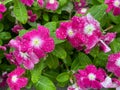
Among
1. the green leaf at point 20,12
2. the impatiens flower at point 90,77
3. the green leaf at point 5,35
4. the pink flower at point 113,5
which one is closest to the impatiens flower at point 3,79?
the green leaf at point 5,35

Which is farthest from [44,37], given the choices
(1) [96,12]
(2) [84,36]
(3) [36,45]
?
(1) [96,12]

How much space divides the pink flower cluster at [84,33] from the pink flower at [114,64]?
0.04 meters

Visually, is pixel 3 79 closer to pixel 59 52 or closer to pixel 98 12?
pixel 59 52

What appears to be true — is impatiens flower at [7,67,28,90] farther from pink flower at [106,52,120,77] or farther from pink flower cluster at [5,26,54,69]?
pink flower at [106,52,120,77]

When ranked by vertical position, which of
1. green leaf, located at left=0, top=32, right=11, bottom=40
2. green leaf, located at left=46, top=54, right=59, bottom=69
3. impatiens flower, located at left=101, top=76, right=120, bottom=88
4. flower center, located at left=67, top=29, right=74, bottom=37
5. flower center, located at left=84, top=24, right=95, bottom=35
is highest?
flower center, located at left=84, top=24, right=95, bottom=35

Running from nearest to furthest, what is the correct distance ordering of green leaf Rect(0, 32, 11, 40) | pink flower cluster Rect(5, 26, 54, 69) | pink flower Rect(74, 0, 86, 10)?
pink flower cluster Rect(5, 26, 54, 69), green leaf Rect(0, 32, 11, 40), pink flower Rect(74, 0, 86, 10)

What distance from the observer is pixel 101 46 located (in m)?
1.37

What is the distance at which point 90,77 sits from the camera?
53.2 inches

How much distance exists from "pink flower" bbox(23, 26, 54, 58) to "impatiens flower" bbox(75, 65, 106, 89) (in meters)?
0.15

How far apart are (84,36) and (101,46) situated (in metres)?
0.08

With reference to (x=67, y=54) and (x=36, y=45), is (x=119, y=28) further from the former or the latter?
(x=36, y=45)

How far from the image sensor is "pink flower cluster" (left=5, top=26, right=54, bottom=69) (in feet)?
4.29

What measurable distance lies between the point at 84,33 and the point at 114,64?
0.16m

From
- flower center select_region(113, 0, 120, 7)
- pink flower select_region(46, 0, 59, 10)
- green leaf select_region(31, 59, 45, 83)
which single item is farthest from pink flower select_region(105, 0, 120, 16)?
green leaf select_region(31, 59, 45, 83)
